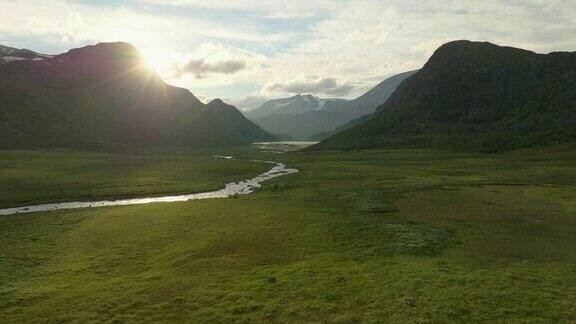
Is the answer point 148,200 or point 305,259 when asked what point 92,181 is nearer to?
point 148,200

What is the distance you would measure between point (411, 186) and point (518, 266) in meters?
48.4

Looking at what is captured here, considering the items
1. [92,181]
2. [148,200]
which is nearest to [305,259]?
[148,200]

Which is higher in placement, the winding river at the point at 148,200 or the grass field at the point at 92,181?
the grass field at the point at 92,181

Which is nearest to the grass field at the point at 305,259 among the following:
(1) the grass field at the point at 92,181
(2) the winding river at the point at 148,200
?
(2) the winding river at the point at 148,200

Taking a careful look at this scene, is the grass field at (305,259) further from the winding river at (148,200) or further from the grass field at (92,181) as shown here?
the grass field at (92,181)

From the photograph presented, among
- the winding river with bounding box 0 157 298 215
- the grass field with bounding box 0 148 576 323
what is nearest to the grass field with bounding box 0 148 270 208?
the winding river with bounding box 0 157 298 215

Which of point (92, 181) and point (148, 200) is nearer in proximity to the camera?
point (148, 200)

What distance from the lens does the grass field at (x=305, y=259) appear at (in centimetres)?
2706

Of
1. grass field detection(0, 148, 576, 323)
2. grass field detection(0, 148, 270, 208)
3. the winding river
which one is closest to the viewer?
grass field detection(0, 148, 576, 323)

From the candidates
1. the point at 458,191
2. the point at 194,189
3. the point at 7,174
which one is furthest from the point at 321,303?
the point at 7,174

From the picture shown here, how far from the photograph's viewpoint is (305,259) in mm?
36594

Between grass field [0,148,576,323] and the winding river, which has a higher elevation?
grass field [0,148,576,323]

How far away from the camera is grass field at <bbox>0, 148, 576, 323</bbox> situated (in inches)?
1065

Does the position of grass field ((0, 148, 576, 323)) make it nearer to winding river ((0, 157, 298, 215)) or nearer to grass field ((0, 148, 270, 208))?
winding river ((0, 157, 298, 215))
